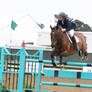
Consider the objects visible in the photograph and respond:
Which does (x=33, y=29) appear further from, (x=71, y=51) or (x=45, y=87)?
(x=71, y=51)

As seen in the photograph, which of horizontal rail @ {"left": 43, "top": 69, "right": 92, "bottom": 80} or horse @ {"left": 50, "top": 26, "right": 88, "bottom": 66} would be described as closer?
horse @ {"left": 50, "top": 26, "right": 88, "bottom": 66}

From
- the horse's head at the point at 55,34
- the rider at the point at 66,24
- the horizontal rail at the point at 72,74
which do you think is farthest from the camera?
the horizontal rail at the point at 72,74

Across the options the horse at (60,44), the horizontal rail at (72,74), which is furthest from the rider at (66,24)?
the horizontal rail at (72,74)

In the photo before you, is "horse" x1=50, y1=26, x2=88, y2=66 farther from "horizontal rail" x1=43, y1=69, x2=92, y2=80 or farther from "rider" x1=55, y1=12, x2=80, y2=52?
"horizontal rail" x1=43, y1=69, x2=92, y2=80

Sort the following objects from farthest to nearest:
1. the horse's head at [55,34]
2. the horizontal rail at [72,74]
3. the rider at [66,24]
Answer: the horizontal rail at [72,74] → the rider at [66,24] → the horse's head at [55,34]

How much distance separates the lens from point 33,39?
848 inches

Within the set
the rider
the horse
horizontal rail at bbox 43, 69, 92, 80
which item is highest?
the rider

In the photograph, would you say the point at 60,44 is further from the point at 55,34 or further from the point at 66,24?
the point at 66,24

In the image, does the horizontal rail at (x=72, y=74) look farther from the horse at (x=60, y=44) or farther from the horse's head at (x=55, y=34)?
the horse's head at (x=55, y=34)

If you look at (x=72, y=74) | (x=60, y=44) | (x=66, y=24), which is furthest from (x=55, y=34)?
(x=72, y=74)

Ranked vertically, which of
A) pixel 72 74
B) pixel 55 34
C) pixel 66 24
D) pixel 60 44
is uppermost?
pixel 66 24

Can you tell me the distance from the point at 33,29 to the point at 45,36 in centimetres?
387

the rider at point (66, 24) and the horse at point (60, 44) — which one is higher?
the rider at point (66, 24)

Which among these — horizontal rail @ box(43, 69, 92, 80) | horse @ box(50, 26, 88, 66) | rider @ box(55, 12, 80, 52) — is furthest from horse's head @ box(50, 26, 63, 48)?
horizontal rail @ box(43, 69, 92, 80)
